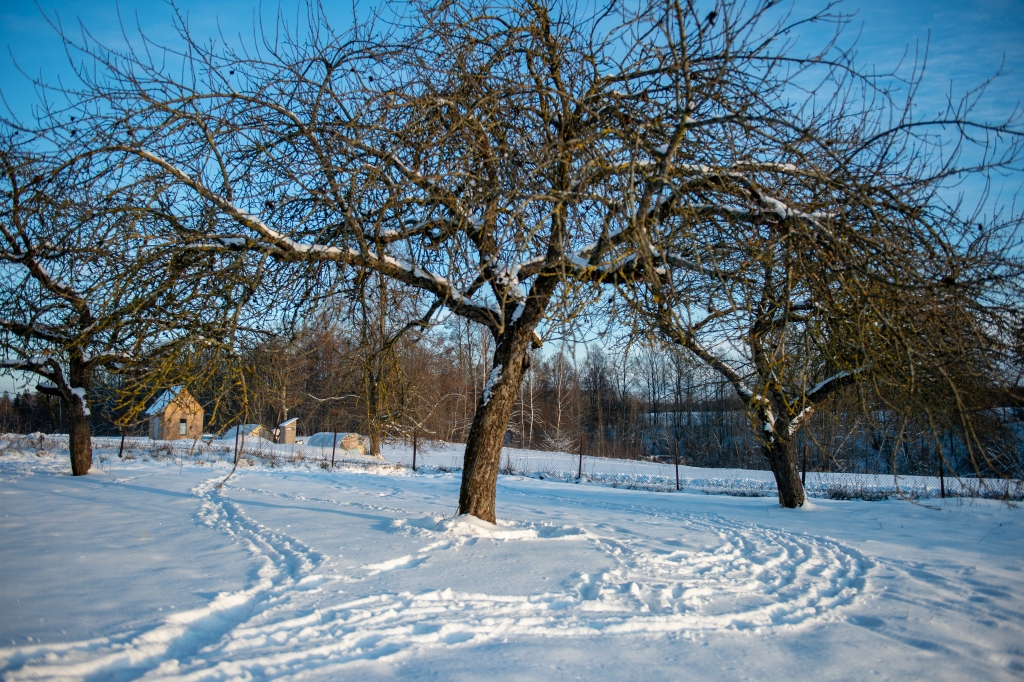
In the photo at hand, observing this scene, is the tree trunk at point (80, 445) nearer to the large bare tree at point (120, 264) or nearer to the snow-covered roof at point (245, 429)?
the snow-covered roof at point (245, 429)

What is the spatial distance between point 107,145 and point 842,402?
10905 mm

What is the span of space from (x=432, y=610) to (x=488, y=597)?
452mm

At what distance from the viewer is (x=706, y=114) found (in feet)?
14.3

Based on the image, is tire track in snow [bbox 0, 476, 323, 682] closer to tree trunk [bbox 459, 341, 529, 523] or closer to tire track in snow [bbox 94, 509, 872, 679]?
tire track in snow [bbox 94, 509, 872, 679]

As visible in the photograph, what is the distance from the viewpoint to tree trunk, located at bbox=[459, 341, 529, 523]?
5895 mm

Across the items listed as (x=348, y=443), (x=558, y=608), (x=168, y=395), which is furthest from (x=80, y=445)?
(x=348, y=443)

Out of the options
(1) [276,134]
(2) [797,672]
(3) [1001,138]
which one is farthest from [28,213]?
(3) [1001,138]

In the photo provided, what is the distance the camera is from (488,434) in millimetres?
5879

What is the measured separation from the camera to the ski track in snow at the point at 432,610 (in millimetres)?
2811

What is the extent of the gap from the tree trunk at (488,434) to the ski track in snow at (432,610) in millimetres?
332

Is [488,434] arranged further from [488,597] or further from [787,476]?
[787,476]

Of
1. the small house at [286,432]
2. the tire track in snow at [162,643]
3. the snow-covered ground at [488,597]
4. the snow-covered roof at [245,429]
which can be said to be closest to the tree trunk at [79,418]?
the snow-covered roof at [245,429]

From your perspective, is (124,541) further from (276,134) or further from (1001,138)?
(1001,138)

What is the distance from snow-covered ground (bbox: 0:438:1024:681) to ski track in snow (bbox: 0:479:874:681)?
2 centimetres
